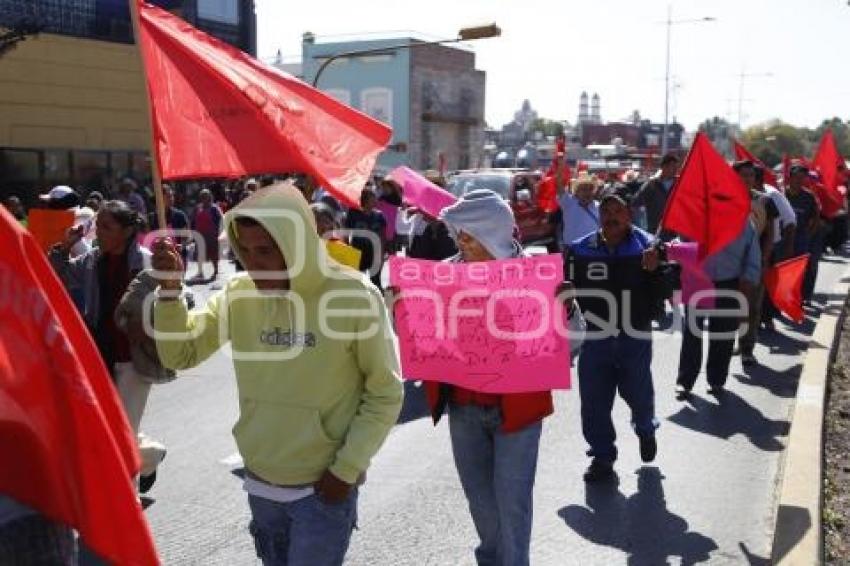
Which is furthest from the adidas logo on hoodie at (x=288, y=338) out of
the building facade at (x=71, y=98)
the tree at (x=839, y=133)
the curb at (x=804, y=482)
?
the tree at (x=839, y=133)

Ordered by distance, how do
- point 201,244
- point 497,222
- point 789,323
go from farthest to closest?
point 201,244 → point 789,323 → point 497,222

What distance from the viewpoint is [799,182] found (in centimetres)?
1165

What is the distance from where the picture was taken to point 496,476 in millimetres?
3621

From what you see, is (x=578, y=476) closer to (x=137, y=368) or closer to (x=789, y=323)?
(x=137, y=368)

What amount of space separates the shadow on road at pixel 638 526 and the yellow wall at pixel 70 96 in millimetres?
20854

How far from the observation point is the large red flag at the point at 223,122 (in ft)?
13.3

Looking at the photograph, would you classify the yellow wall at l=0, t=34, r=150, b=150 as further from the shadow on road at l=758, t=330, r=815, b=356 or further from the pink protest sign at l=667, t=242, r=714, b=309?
the pink protest sign at l=667, t=242, r=714, b=309

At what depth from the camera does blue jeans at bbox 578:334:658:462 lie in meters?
5.46

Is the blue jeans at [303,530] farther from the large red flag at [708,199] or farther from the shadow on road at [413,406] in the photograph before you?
the large red flag at [708,199]

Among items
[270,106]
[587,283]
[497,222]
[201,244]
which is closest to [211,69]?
[270,106]

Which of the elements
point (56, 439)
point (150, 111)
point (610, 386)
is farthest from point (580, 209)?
point (56, 439)

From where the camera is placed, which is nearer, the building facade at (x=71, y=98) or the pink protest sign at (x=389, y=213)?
the pink protest sign at (x=389, y=213)

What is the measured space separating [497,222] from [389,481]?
2.26 metres

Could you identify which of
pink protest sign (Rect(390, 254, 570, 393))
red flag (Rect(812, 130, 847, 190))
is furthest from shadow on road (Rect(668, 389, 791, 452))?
red flag (Rect(812, 130, 847, 190))
